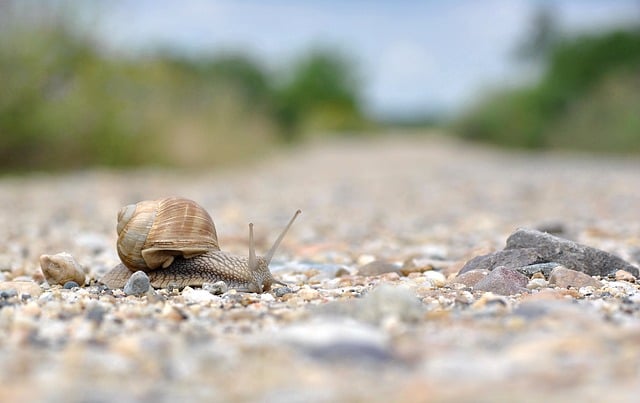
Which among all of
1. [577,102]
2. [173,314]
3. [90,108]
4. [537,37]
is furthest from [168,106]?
[537,37]

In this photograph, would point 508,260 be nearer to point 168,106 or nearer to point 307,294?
point 307,294

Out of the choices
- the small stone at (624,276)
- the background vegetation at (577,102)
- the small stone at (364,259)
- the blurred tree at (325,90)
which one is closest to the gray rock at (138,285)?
the small stone at (364,259)

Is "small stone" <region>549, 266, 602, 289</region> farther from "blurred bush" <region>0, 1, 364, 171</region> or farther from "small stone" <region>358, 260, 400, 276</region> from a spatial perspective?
"blurred bush" <region>0, 1, 364, 171</region>

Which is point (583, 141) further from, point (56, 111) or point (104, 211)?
point (104, 211)

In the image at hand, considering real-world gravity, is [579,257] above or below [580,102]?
below

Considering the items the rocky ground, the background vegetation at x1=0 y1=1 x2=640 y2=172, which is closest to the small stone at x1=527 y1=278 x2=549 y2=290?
the rocky ground

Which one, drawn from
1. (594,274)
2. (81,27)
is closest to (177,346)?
(594,274)

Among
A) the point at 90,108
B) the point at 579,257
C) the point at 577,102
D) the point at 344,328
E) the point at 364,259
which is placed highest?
the point at 577,102
